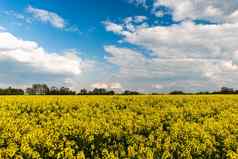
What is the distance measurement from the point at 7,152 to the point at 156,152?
4538 millimetres

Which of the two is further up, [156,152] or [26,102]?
[26,102]

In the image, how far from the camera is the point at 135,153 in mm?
10656

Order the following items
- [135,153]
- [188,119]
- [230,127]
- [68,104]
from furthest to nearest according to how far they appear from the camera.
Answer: [68,104] < [188,119] < [230,127] < [135,153]

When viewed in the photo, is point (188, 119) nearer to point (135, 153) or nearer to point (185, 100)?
point (135, 153)


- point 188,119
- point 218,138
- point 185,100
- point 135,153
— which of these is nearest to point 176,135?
point 218,138

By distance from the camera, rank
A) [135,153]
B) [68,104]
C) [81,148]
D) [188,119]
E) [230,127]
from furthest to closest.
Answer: [68,104] < [188,119] < [230,127] < [81,148] < [135,153]

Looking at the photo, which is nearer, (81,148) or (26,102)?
(81,148)

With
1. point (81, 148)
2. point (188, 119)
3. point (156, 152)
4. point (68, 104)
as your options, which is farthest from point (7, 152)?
point (68, 104)

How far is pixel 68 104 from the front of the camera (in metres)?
24.0

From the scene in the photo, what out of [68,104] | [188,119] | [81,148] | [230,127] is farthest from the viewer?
[68,104]

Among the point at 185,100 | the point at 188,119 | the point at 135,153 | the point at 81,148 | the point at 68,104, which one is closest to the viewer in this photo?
the point at 135,153

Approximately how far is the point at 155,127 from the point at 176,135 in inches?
88.9

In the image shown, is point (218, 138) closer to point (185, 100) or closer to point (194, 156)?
point (194, 156)

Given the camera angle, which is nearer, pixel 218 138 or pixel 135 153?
pixel 135 153
